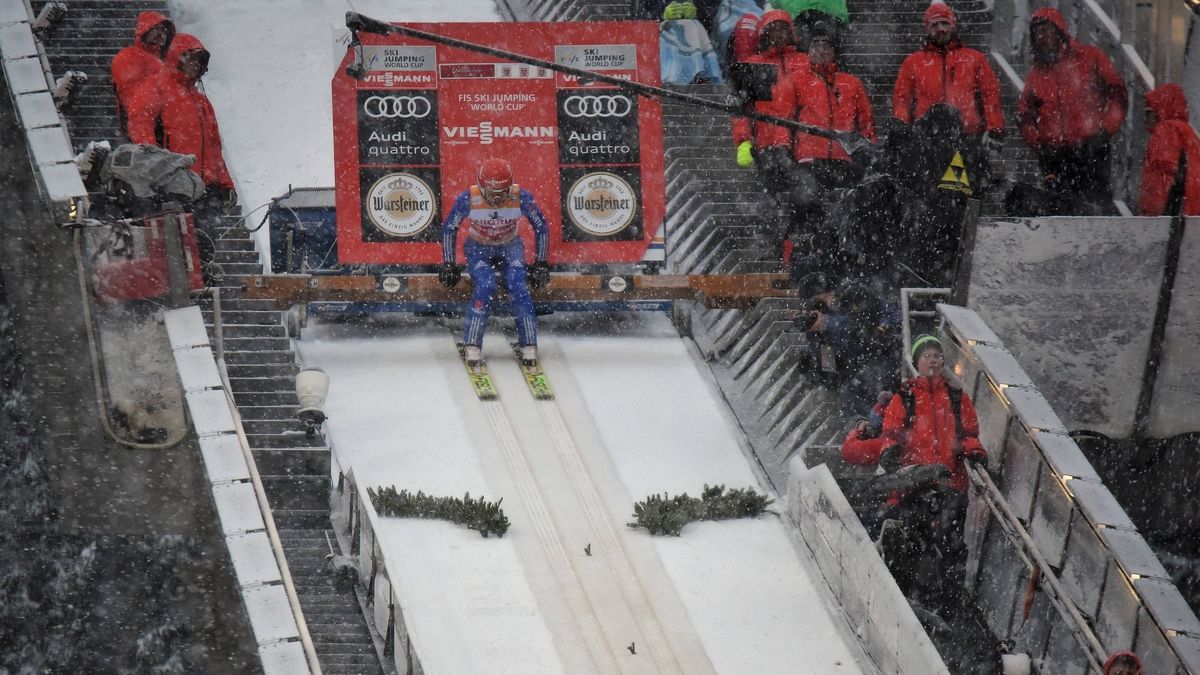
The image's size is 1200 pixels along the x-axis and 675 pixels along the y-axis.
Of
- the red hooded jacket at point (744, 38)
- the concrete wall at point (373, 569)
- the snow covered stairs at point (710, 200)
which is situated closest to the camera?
the concrete wall at point (373, 569)

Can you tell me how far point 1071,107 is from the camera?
17.6 meters

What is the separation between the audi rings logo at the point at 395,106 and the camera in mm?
18141

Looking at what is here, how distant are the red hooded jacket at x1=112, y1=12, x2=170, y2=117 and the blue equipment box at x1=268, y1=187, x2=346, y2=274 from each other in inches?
64.0

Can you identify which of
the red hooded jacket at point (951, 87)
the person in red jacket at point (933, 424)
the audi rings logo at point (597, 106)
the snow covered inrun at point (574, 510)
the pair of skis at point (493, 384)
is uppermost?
the red hooded jacket at point (951, 87)

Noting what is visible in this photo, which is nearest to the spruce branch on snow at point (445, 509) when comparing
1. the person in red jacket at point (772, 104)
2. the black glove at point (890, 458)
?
the black glove at point (890, 458)

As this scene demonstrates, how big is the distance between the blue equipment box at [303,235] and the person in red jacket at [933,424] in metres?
5.54

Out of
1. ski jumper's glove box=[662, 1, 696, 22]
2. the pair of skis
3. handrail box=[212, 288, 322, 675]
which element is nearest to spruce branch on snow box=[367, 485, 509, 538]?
handrail box=[212, 288, 322, 675]

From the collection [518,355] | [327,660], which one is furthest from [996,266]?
[327,660]

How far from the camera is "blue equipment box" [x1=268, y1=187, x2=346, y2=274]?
1833 cm

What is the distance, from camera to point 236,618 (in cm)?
1378

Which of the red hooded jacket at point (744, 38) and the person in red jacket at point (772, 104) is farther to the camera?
the red hooded jacket at point (744, 38)

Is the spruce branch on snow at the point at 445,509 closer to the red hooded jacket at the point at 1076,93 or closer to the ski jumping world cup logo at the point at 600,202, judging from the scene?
the ski jumping world cup logo at the point at 600,202

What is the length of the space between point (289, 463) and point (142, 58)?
3.56 m

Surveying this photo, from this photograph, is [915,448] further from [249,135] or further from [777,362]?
[249,135]
